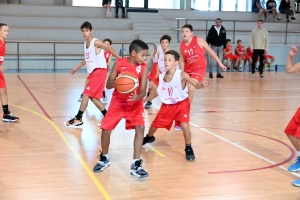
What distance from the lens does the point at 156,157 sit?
5422 mm

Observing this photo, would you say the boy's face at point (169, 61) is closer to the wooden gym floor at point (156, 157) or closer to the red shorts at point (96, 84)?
the wooden gym floor at point (156, 157)

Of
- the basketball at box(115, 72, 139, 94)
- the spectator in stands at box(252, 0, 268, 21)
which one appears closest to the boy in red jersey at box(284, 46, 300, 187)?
the basketball at box(115, 72, 139, 94)

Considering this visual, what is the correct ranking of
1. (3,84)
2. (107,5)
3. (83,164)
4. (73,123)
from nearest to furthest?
1. (83,164)
2. (73,123)
3. (3,84)
4. (107,5)

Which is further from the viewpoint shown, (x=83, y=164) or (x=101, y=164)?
(x=83, y=164)

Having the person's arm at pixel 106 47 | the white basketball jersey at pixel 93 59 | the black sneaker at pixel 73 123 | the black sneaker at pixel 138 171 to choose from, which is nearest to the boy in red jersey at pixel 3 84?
the black sneaker at pixel 73 123

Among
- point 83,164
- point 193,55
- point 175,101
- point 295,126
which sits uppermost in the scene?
point 193,55

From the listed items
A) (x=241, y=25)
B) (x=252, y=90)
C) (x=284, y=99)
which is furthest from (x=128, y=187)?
(x=241, y=25)

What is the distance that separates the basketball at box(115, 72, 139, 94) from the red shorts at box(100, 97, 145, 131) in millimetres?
243

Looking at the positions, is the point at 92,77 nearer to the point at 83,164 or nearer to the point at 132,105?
the point at 83,164

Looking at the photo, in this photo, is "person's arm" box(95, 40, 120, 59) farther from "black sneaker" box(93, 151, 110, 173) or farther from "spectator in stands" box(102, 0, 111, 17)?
"spectator in stands" box(102, 0, 111, 17)

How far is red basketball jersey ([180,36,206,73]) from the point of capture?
23.7ft

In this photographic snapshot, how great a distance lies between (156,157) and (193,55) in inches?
93.4

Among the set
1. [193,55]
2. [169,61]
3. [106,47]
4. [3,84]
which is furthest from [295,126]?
[3,84]

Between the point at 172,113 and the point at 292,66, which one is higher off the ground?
the point at 292,66
